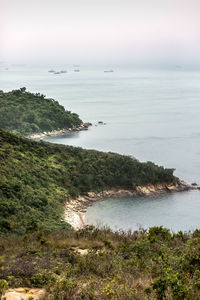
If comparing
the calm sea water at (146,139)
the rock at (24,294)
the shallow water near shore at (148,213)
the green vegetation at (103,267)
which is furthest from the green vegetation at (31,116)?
the rock at (24,294)

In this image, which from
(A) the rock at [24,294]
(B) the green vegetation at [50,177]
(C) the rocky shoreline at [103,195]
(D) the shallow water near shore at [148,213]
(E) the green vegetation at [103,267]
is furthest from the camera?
(D) the shallow water near shore at [148,213]

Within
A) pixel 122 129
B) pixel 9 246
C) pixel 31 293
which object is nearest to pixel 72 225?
pixel 9 246

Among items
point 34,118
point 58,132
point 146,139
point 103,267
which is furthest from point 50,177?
point 34,118

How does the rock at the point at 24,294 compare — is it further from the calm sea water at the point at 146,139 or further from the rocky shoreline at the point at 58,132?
the rocky shoreline at the point at 58,132

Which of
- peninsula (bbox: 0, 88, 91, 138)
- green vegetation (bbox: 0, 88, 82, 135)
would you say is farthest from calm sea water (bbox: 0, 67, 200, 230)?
green vegetation (bbox: 0, 88, 82, 135)

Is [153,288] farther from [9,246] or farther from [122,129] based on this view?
[122,129]

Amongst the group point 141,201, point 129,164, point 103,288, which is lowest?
point 141,201
